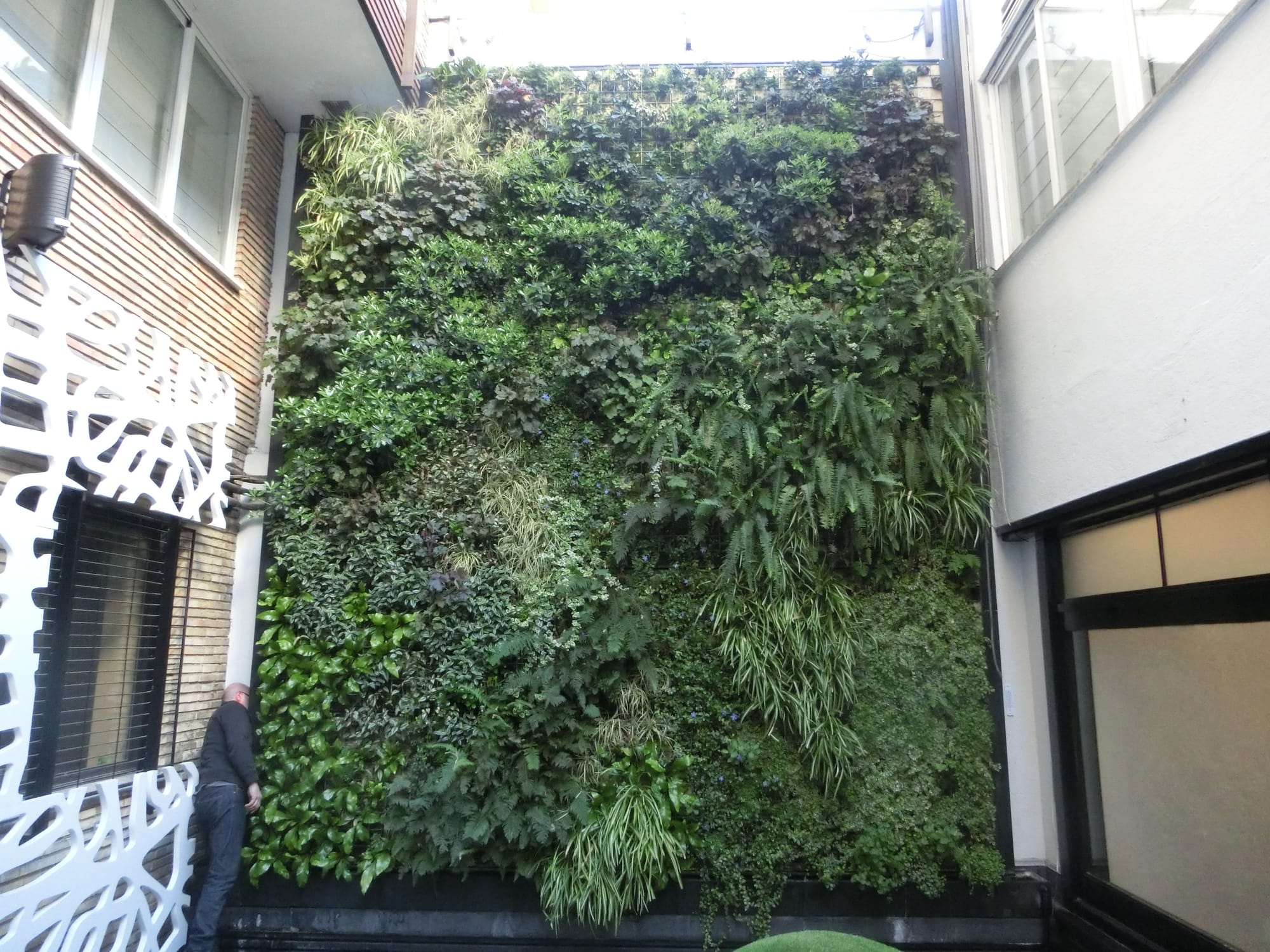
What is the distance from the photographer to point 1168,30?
423 centimetres

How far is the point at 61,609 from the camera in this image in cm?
439

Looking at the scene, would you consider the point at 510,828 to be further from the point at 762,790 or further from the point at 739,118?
the point at 739,118

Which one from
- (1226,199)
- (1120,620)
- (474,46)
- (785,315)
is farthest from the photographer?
(474,46)

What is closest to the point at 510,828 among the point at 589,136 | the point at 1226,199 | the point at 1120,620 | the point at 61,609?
the point at 61,609

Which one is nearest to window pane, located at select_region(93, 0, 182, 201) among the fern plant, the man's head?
the man's head

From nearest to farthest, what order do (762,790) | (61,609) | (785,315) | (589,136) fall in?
1. (61,609)
2. (762,790)
3. (785,315)
4. (589,136)

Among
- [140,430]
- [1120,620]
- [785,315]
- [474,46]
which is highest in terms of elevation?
[474,46]

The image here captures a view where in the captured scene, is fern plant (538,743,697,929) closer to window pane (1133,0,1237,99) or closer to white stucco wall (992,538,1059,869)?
white stucco wall (992,538,1059,869)

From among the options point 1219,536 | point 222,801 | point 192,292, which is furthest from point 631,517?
point 192,292

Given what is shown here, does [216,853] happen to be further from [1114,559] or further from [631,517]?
[1114,559]

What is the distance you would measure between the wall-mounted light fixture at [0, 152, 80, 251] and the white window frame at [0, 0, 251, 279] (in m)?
0.53

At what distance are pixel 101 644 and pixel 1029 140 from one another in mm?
7424

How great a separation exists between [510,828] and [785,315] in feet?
13.7

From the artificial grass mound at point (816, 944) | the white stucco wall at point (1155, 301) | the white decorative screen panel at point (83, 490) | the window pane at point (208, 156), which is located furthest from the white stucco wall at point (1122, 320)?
Answer: the window pane at point (208, 156)
